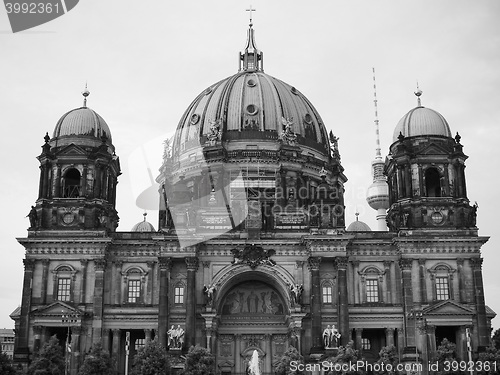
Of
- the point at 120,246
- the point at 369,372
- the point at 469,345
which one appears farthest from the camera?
the point at 120,246

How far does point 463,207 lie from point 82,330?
36237mm

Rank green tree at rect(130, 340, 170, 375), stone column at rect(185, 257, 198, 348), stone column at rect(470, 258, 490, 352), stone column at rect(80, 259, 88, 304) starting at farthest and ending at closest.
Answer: stone column at rect(80, 259, 88, 304) → stone column at rect(185, 257, 198, 348) → stone column at rect(470, 258, 490, 352) → green tree at rect(130, 340, 170, 375)

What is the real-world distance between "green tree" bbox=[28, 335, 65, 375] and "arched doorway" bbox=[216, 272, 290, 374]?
15.0 metres

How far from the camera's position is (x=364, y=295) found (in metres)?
74.2

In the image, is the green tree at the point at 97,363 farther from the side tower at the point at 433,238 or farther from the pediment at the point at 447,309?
the pediment at the point at 447,309

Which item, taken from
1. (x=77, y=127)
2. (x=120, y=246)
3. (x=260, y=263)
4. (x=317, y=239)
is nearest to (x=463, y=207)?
(x=317, y=239)

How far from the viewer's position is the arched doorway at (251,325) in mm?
75062

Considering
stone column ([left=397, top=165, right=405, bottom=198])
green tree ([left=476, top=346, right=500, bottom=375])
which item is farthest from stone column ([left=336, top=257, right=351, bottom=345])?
green tree ([left=476, top=346, right=500, bottom=375])

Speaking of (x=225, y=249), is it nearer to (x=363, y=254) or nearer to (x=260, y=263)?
(x=260, y=263)

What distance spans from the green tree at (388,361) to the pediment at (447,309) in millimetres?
7155

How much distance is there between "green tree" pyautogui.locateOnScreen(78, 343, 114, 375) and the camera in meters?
64.8

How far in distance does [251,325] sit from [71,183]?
21798 mm

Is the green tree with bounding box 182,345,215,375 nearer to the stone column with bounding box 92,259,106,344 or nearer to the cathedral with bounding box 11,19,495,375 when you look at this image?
the cathedral with bounding box 11,19,495,375

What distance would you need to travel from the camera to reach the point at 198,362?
64.8 meters
